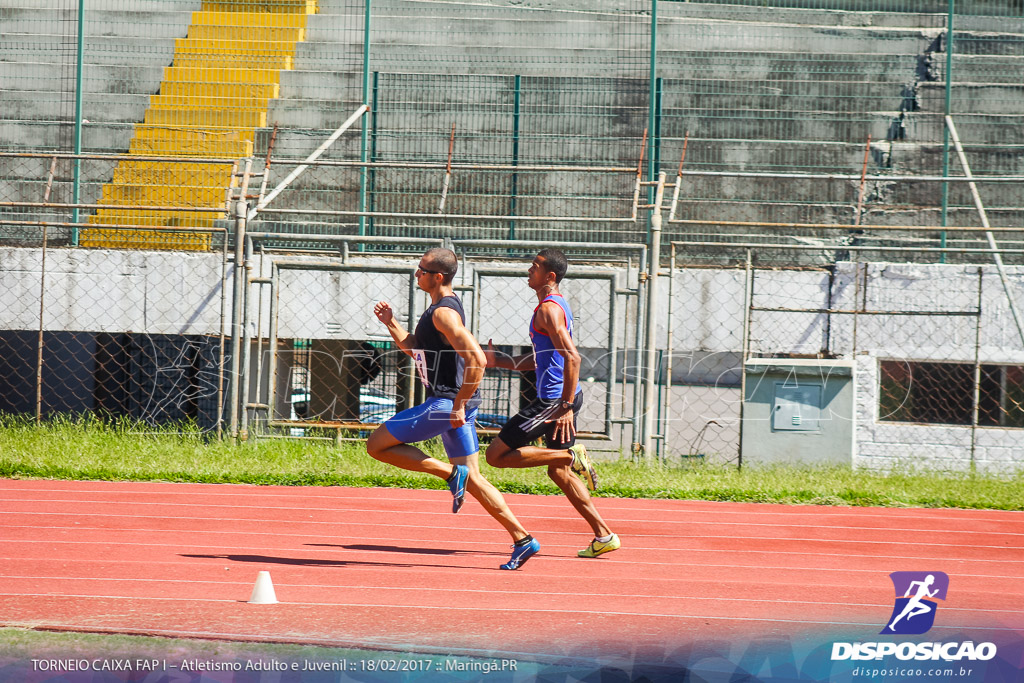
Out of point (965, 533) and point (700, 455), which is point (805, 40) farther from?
point (965, 533)

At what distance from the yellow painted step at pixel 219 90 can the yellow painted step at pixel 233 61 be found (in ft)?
1.89

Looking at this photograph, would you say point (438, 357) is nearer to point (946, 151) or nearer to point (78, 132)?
point (78, 132)

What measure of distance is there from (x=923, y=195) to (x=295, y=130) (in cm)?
917

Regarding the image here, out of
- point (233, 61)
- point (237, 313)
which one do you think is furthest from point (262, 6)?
point (237, 313)

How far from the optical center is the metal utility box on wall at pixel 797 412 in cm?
1055

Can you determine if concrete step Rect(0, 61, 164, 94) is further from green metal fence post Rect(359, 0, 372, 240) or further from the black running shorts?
the black running shorts

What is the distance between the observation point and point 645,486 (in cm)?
947

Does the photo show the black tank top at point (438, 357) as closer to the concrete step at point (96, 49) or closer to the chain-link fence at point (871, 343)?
the chain-link fence at point (871, 343)

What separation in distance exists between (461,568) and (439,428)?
2.89 feet

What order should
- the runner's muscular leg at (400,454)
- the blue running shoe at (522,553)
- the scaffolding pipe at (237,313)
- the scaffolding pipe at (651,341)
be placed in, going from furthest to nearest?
the scaffolding pipe at (237,313), the scaffolding pipe at (651,341), the runner's muscular leg at (400,454), the blue running shoe at (522,553)

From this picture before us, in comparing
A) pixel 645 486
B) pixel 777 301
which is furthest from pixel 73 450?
pixel 777 301

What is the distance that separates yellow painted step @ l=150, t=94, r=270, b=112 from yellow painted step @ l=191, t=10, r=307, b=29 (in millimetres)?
2081

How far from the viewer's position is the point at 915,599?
565cm

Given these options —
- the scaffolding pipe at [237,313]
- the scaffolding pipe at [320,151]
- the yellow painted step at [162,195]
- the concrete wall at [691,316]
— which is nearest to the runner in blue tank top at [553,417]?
the concrete wall at [691,316]
